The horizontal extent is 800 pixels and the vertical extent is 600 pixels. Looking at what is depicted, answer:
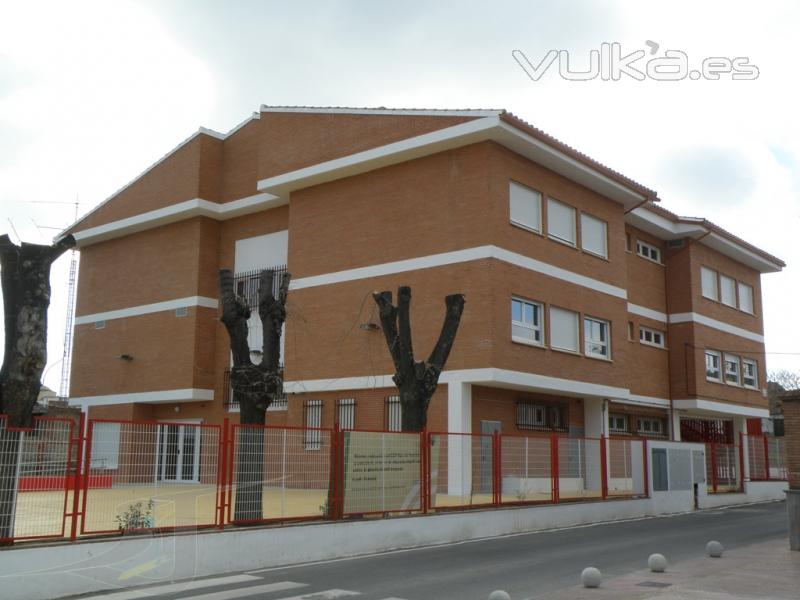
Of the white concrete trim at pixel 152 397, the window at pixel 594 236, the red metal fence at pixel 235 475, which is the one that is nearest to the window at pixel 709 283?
the window at pixel 594 236

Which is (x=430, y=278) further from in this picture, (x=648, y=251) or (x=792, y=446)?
(x=648, y=251)

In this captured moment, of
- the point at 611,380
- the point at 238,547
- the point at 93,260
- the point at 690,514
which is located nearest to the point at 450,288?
the point at 611,380

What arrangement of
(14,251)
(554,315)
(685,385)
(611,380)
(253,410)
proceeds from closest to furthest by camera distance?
(14,251)
(253,410)
(554,315)
(611,380)
(685,385)

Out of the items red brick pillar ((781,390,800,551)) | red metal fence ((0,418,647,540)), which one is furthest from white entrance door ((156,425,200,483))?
red brick pillar ((781,390,800,551))

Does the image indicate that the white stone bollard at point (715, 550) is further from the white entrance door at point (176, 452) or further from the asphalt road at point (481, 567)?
the white entrance door at point (176, 452)

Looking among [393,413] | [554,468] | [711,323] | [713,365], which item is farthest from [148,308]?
[713,365]

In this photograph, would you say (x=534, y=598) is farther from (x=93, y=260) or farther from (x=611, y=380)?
(x=93, y=260)

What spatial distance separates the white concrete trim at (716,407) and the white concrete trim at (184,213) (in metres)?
16.3

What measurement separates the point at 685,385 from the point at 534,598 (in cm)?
2468

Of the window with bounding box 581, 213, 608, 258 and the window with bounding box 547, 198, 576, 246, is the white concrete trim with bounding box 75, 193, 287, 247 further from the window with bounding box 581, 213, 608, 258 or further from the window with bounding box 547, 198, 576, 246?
the window with bounding box 581, 213, 608, 258

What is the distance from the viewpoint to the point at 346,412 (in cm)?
2541

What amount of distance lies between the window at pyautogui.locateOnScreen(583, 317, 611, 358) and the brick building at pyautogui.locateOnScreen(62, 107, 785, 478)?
9cm

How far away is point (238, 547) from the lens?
40.3 feet

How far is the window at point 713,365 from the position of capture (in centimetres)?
3328
